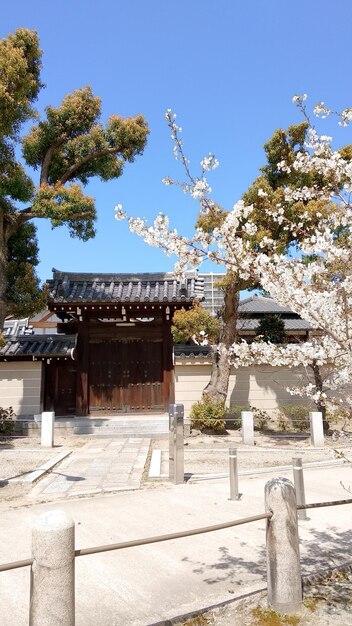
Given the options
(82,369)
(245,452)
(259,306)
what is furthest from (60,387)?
(259,306)

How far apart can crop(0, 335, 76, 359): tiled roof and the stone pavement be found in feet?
13.3

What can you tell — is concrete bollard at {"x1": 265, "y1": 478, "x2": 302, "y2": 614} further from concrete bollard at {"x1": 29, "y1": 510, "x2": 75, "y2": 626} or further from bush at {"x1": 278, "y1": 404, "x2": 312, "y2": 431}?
bush at {"x1": 278, "y1": 404, "x2": 312, "y2": 431}

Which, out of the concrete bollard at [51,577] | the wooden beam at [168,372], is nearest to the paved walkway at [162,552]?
the concrete bollard at [51,577]

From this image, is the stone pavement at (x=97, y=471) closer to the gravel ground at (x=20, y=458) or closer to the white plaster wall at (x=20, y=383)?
the gravel ground at (x=20, y=458)

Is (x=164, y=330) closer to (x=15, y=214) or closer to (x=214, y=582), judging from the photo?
(x=15, y=214)

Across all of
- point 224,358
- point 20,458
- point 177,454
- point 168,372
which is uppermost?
point 224,358

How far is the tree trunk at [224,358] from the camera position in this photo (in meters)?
15.4

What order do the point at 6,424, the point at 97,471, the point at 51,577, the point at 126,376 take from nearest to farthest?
the point at 51,577
the point at 97,471
the point at 6,424
the point at 126,376

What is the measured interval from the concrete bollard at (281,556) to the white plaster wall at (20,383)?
531 inches

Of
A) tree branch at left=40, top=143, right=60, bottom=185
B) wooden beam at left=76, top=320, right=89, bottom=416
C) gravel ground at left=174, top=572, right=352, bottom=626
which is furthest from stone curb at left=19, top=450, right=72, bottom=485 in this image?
tree branch at left=40, top=143, right=60, bottom=185

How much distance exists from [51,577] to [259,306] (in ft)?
73.5

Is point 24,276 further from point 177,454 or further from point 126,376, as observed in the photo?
point 177,454

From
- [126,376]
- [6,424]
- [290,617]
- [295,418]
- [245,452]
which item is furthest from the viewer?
[126,376]

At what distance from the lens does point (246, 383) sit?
1678 cm
